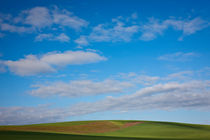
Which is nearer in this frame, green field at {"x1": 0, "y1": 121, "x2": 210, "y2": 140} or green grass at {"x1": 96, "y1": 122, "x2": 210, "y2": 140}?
green field at {"x1": 0, "y1": 121, "x2": 210, "y2": 140}

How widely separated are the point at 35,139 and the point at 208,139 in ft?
70.3

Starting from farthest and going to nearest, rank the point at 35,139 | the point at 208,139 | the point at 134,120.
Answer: the point at 134,120
the point at 208,139
the point at 35,139

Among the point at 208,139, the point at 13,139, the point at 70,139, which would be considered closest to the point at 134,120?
the point at 208,139

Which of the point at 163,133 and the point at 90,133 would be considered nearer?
the point at 90,133

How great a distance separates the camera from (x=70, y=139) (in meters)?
20.7

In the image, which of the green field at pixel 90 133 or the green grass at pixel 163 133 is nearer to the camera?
the green field at pixel 90 133

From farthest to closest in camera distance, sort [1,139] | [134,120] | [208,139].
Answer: [134,120] < [208,139] < [1,139]

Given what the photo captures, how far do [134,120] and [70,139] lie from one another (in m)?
35.2

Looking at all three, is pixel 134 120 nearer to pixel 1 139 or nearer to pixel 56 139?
pixel 56 139

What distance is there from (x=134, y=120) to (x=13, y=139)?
39.5 metres

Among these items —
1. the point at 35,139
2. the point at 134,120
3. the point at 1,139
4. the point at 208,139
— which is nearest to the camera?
the point at 1,139

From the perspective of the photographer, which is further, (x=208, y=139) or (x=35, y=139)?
(x=208, y=139)

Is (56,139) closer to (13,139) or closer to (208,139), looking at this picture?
(13,139)

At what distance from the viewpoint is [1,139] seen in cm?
1817
